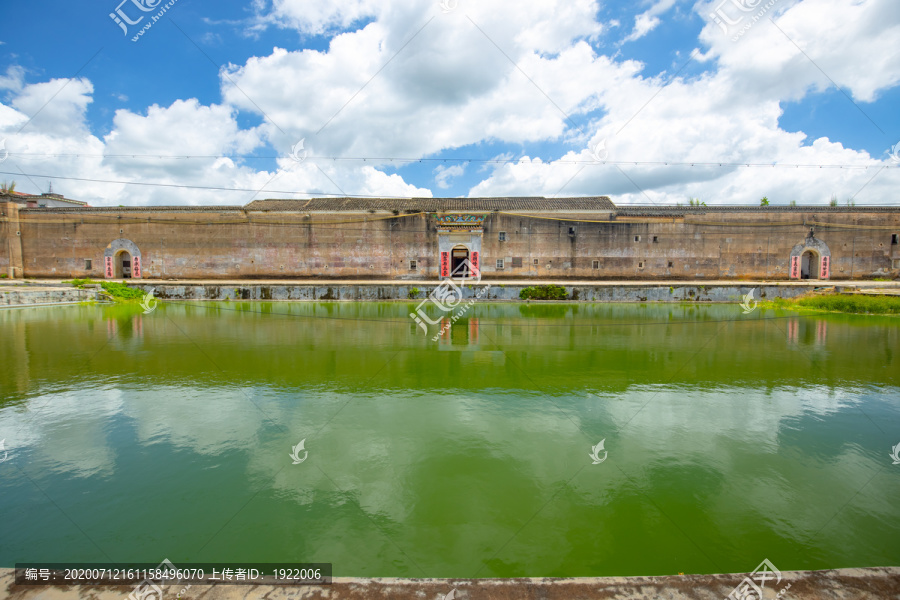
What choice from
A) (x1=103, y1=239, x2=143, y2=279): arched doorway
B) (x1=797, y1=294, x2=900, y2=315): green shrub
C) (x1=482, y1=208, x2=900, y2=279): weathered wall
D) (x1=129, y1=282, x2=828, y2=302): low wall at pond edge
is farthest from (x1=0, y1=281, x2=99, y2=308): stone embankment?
(x1=797, y1=294, x2=900, y2=315): green shrub

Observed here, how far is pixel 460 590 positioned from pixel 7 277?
3511 centimetres

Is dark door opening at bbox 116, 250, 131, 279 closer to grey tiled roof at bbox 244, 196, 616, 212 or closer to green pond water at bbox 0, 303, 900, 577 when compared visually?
grey tiled roof at bbox 244, 196, 616, 212

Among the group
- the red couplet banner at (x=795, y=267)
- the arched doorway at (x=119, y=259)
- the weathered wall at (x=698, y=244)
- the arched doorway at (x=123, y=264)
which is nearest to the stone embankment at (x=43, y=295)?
the arched doorway at (x=119, y=259)

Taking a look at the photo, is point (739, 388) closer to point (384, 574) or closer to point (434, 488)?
point (434, 488)

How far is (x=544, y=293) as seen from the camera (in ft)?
65.6

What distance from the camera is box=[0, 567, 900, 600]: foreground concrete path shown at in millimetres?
2076

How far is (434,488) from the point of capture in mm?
3451

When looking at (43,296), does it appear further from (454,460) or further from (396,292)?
(454,460)

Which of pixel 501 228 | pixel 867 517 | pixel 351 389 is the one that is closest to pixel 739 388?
pixel 867 517

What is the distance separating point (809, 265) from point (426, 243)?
81.3ft

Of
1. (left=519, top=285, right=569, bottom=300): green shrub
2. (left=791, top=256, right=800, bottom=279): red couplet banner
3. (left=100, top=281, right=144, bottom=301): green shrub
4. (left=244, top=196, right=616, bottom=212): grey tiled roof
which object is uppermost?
(left=244, top=196, right=616, bottom=212): grey tiled roof

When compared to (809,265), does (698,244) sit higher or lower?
higher

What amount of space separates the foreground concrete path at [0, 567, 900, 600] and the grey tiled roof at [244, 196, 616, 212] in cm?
2460

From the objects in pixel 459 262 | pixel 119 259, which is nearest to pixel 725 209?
pixel 459 262
